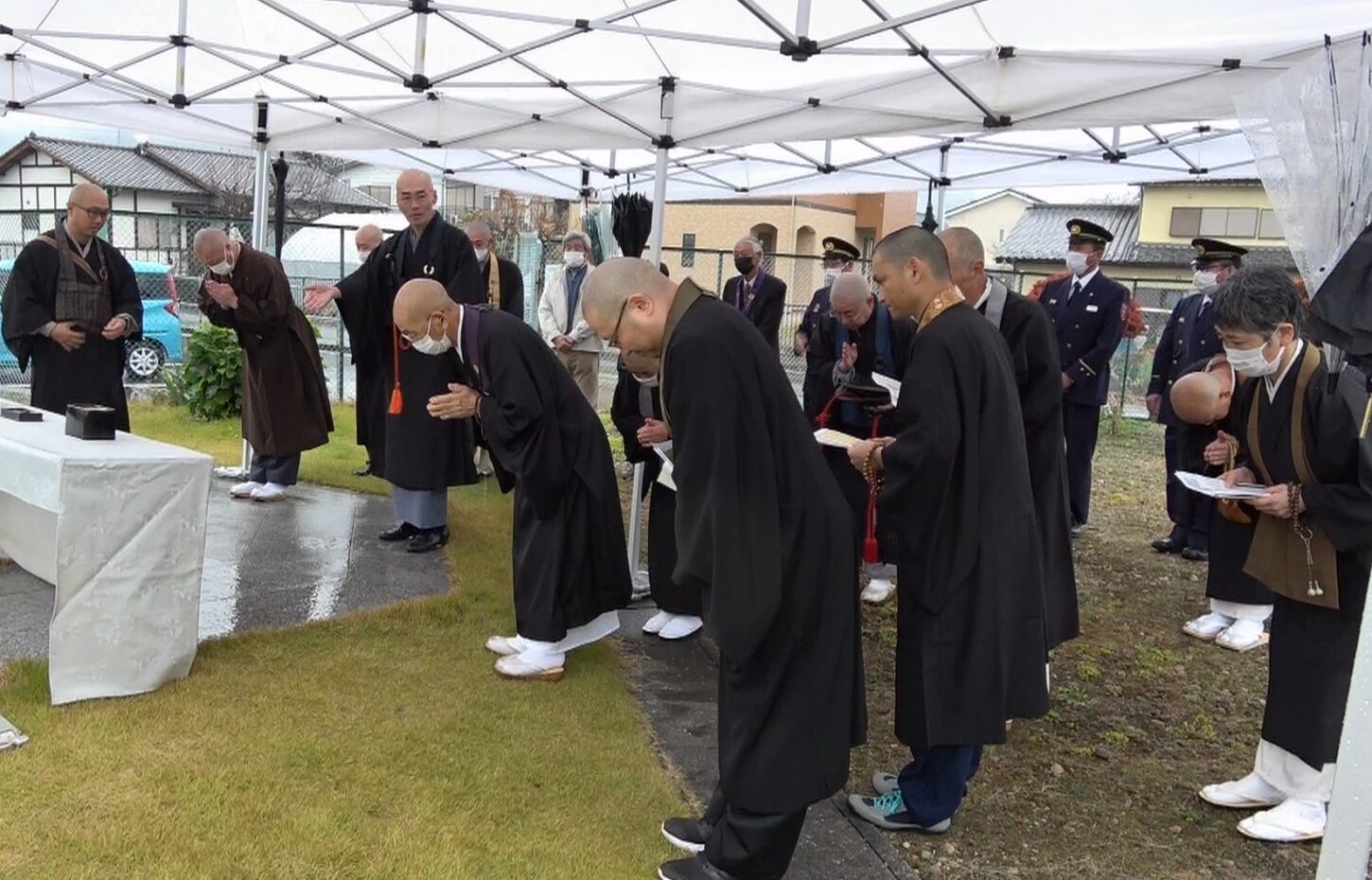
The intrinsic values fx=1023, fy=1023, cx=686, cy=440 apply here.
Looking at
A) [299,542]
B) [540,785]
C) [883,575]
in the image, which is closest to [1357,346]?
[540,785]

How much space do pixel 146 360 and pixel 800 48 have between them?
10246 mm

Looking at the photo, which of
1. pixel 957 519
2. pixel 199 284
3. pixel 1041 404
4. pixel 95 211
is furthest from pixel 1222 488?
pixel 199 284

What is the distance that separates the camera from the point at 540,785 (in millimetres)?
3320

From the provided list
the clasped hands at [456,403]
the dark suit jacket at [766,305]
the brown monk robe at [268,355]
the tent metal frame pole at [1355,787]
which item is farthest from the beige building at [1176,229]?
the tent metal frame pole at [1355,787]

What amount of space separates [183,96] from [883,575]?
5513 mm

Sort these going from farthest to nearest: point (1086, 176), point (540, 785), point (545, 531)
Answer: point (1086, 176)
point (545, 531)
point (540, 785)

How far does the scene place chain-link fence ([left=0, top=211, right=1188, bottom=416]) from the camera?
11.7 metres

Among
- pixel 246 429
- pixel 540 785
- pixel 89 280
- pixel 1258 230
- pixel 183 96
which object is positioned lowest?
pixel 540 785

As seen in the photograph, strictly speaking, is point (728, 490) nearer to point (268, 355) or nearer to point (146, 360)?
point (268, 355)

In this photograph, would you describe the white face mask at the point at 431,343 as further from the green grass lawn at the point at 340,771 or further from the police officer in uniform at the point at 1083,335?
the police officer in uniform at the point at 1083,335

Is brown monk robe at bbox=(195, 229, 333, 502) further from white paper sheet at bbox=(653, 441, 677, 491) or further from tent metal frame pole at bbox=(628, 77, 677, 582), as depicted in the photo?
white paper sheet at bbox=(653, 441, 677, 491)

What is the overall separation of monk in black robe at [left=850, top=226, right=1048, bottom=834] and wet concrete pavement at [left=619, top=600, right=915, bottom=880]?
1.38 feet

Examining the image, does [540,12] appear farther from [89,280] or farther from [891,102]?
[89,280]

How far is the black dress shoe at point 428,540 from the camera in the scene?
229 inches
